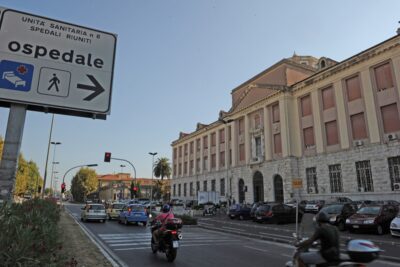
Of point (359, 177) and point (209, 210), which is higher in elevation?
point (359, 177)

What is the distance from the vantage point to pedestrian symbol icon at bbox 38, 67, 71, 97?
507cm

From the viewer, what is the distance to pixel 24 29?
5035 mm

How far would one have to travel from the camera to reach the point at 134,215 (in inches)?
830

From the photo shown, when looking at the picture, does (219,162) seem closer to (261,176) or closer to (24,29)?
(261,176)

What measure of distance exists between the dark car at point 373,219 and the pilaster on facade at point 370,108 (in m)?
12.1

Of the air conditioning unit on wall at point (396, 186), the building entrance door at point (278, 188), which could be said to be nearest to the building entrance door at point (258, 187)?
the building entrance door at point (278, 188)

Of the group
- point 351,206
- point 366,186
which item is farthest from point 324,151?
point 351,206

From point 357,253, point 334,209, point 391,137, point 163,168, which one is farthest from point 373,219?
point 163,168

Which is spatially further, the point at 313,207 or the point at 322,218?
the point at 313,207

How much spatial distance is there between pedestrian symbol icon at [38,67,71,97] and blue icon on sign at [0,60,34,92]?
0.18m

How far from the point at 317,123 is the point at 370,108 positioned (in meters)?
6.28

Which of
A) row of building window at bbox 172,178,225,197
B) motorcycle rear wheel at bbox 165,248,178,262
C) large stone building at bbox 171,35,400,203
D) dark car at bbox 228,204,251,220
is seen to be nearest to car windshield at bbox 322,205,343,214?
large stone building at bbox 171,35,400,203

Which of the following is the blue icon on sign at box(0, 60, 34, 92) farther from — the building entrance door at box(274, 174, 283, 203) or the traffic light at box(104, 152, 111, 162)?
the building entrance door at box(274, 174, 283, 203)

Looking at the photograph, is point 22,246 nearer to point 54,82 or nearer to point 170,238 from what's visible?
point 54,82
